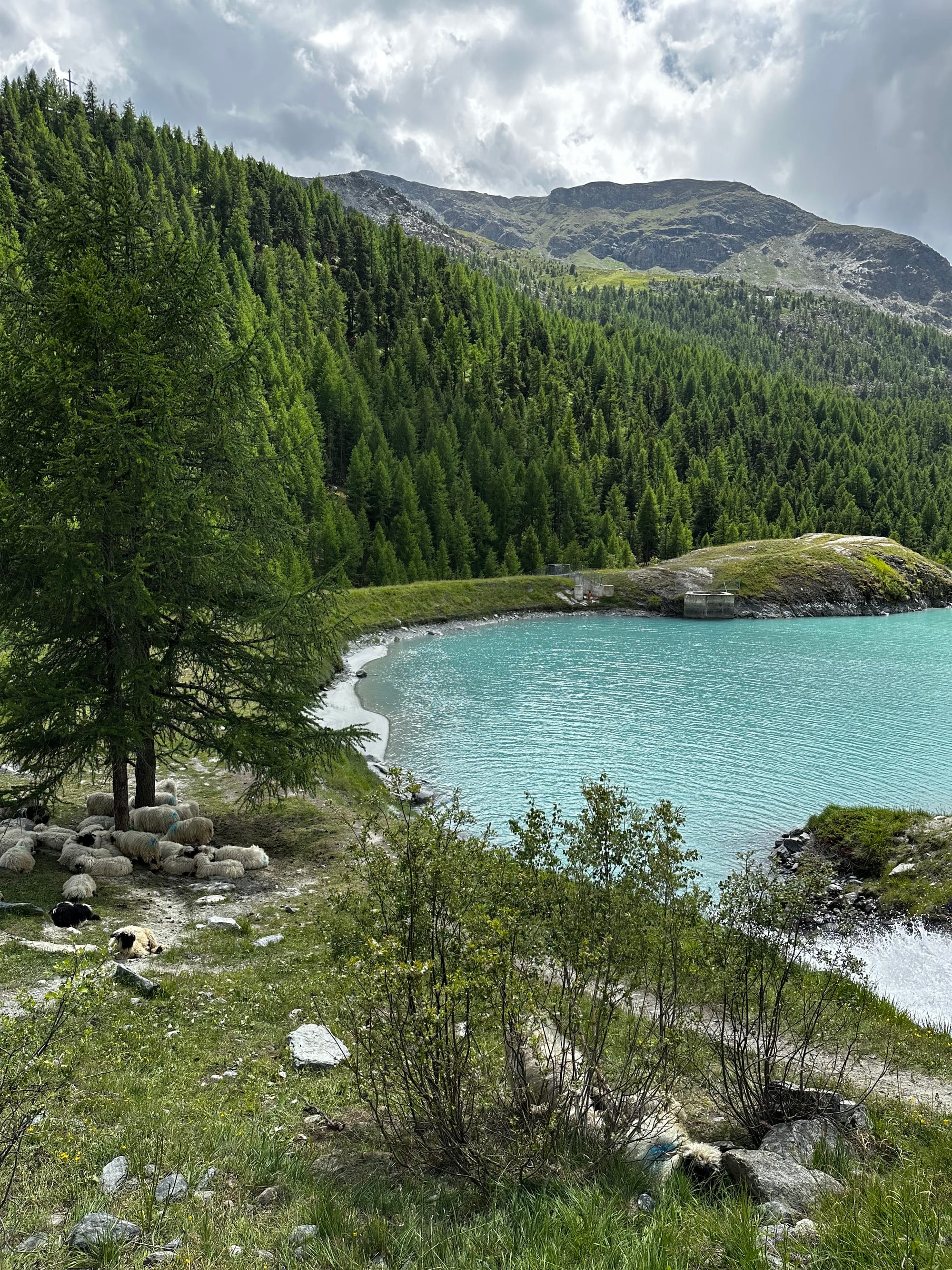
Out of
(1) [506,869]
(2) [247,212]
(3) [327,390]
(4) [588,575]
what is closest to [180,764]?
(1) [506,869]

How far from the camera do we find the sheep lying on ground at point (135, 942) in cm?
1210

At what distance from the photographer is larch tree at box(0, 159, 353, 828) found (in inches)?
562

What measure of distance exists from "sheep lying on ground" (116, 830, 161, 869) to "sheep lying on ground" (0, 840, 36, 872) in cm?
177

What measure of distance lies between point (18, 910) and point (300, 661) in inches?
295

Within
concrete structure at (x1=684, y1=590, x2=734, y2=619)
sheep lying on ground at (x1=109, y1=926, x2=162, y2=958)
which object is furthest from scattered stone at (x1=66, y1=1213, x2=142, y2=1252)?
concrete structure at (x1=684, y1=590, x2=734, y2=619)

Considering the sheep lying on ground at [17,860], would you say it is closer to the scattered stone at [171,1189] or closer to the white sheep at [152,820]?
the white sheep at [152,820]

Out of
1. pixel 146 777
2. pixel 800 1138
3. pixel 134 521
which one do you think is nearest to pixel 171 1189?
pixel 800 1138

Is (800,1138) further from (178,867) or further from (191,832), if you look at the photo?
(191,832)

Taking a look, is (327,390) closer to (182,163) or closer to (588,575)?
(588,575)

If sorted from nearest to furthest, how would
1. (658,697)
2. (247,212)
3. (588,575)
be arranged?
(658,697) → (588,575) → (247,212)

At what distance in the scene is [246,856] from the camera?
17.1m

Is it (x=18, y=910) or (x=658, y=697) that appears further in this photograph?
(x=658, y=697)

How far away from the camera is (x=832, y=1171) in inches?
283

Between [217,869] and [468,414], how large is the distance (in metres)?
108
